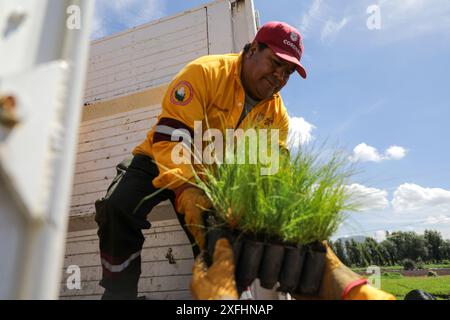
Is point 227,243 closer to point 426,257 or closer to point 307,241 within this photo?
point 307,241

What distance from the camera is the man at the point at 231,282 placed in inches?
45.8

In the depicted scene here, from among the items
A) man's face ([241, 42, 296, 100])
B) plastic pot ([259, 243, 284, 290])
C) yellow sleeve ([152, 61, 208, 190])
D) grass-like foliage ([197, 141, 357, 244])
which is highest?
man's face ([241, 42, 296, 100])

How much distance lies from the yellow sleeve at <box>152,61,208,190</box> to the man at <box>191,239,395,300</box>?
1.28 feet

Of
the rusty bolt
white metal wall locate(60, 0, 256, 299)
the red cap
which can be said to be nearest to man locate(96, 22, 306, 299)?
the red cap

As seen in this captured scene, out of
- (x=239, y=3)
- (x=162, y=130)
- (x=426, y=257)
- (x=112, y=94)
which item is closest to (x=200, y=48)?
(x=239, y=3)

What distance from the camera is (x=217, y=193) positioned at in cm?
142

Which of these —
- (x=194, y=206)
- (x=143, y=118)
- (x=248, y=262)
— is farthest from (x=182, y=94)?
(x=143, y=118)

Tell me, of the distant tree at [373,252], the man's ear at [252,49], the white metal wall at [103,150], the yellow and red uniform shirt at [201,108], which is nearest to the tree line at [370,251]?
the distant tree at [373,252]

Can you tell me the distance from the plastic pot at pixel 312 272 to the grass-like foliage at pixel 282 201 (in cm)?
6

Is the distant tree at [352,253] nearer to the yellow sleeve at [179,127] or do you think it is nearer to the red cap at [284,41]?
the yellow sleeve at [179,127]

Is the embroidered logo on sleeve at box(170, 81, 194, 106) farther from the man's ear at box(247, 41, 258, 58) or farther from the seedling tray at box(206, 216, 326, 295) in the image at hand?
the seedling tray at box(206, 216, 326, 295)

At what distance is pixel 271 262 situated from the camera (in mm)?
1344

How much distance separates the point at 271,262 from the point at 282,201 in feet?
0.77

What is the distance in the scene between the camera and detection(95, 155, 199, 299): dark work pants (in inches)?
81.5
